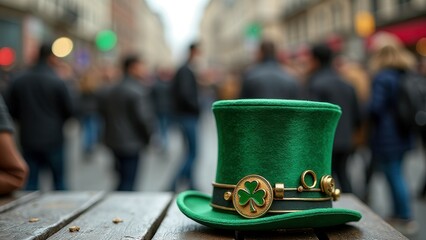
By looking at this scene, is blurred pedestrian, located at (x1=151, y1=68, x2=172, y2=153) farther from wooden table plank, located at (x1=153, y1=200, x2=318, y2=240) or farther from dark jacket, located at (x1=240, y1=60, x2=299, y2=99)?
wooden table plank, located at (x1=153, y1=200, x2=318, y2=240)

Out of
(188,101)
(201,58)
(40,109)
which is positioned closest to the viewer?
(40,109)

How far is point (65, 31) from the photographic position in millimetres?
43469

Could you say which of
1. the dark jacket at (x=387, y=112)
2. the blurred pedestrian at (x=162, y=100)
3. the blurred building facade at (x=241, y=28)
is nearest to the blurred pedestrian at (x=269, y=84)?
the dark jacket at (x=387, y=112)

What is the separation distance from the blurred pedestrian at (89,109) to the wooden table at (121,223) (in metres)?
12.3

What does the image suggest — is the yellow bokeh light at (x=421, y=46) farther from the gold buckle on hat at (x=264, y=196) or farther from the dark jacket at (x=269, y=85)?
the gold buckle on hat at (x=264, y=196)

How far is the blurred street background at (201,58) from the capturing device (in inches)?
368

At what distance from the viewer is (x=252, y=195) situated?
2174 mm

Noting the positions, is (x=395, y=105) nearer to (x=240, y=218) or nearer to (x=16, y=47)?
(x=240, y=218)

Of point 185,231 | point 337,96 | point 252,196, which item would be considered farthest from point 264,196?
point 337,96

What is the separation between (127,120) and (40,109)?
1003 mm

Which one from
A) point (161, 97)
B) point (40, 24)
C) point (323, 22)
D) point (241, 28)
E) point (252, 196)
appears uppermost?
point (241, 28)

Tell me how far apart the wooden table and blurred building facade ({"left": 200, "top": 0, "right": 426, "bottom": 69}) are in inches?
232

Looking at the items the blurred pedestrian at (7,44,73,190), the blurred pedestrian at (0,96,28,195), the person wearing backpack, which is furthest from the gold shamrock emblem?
the blurred pedestrian at (7,44,73,190)

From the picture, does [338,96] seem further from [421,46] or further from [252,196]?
[421,46]
